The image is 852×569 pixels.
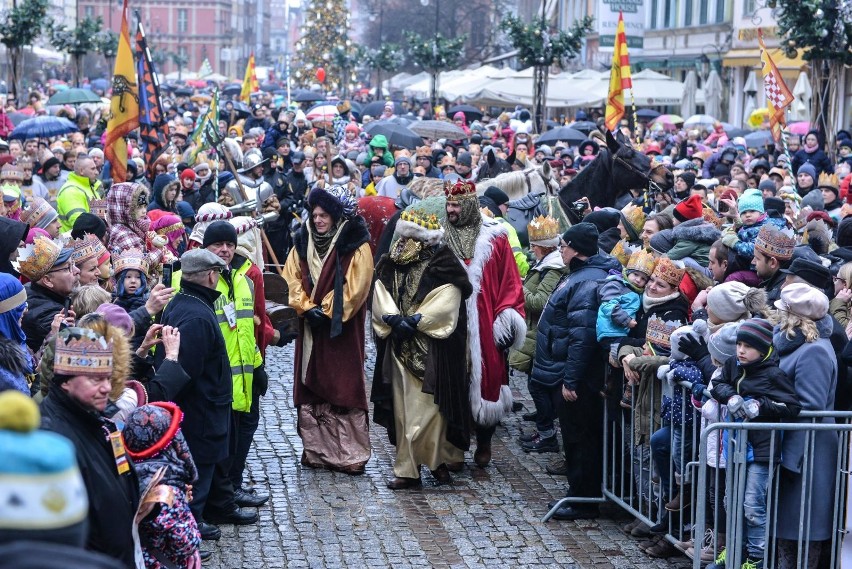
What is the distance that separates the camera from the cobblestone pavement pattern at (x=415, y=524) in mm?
7207

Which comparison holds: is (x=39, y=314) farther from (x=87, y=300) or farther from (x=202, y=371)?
(x=202, y=371)

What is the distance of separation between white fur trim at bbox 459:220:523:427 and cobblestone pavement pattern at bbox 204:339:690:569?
44cm

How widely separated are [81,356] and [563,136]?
20.9m

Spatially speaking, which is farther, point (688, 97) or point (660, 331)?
point (688, 97)

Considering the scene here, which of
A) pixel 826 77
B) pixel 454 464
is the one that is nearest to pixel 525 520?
pixel 454 464

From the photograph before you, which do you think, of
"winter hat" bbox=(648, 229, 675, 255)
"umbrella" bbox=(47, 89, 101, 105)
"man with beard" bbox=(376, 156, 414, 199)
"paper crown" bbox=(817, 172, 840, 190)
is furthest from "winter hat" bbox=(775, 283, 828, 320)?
"umbrella" bbox=(47, 89, 101, 105)

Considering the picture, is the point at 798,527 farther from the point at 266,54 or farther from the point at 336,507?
the point at 266,54

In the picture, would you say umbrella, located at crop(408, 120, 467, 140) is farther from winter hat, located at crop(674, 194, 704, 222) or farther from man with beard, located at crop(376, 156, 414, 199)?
winter hat, located at crop(674, 194, 704, 222)

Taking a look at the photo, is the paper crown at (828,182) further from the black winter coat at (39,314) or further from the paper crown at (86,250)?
the black winter coat at (39,314)

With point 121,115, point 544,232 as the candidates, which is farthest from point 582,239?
point 121,115

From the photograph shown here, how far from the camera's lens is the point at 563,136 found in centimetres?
2488

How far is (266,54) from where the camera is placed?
537 ft

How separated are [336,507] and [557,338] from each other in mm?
1703

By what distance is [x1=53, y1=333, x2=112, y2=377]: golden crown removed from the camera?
456cm
